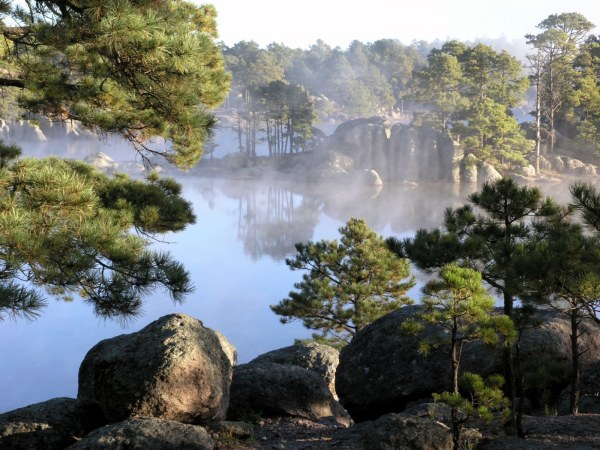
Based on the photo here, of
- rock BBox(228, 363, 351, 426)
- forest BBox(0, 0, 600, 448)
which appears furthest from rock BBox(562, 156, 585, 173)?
rock BBox(228, 363, 351, 426)

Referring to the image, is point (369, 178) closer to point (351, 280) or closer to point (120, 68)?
point (351, 280)

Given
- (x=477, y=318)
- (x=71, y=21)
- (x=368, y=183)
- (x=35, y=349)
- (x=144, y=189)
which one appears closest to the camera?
(x=477, y=318)

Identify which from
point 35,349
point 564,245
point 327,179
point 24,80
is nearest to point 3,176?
point 24,80

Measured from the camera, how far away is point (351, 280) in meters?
13.4

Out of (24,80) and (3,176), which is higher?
(24,80)

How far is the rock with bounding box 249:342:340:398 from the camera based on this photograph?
9.13 meters

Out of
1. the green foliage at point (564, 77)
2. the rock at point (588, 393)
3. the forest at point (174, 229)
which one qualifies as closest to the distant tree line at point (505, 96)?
the green foliage at point (564, 77)

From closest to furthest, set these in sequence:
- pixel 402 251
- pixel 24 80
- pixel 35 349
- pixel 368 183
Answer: pixel 402 251 → pixel 24 80 → pixel 35 349 → pixel 368 183

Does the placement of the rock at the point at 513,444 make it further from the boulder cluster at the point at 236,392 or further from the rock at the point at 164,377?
the rock at the point at 164,377

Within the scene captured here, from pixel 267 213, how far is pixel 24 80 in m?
32.1

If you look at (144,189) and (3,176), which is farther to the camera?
(144,189)

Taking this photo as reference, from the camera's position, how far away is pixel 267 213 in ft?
129

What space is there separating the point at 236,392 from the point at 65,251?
110 inches

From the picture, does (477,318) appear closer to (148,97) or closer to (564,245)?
(564,245)
